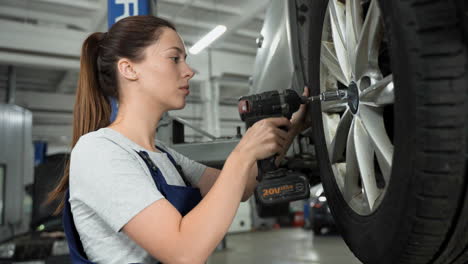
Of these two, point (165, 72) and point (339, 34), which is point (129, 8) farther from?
point (339, 34)

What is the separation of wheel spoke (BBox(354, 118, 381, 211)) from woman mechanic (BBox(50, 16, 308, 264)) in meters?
0.20

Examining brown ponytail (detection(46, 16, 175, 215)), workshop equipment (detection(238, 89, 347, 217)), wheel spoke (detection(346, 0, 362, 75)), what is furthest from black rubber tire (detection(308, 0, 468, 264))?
brown ponytail (detection(46, 16, 175, 215))

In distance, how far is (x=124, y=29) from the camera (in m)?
1.18

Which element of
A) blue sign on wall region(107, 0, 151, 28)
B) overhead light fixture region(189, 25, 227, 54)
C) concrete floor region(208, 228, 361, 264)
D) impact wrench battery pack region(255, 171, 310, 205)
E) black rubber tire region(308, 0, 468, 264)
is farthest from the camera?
overhead light fixture region(189, 25, 227, 54)

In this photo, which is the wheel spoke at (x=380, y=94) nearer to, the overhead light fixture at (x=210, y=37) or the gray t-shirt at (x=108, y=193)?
the gray t-shirt at (x=108, y=193)

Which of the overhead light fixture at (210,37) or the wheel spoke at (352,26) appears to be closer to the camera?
the wheel spoke at (352,26)

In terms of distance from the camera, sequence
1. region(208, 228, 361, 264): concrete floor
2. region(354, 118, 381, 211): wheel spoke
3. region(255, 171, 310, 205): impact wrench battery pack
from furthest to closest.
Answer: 1. region(208, 228, 361, 264): concrete floor
2. region(255, 171, 310, 205): impact wrench battery pack
3. region(354, 118, 381, 211): wheel spoke

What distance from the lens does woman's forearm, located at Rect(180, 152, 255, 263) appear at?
0.87 meters

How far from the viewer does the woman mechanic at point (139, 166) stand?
874 mm

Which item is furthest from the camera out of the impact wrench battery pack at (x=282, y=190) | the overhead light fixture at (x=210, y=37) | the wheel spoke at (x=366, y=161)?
the overhead light fixture at (x=210, y=37)

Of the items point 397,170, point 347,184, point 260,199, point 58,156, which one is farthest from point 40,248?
point 397,170

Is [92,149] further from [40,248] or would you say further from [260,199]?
[40,248]

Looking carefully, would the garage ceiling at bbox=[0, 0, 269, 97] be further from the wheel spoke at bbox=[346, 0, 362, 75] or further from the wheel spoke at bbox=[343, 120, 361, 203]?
the wheel spoke at bbox=[343, 120, 361, 203]

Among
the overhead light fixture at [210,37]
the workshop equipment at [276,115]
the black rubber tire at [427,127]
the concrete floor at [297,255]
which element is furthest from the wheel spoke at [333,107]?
the overhead light fixture at [210,37]
